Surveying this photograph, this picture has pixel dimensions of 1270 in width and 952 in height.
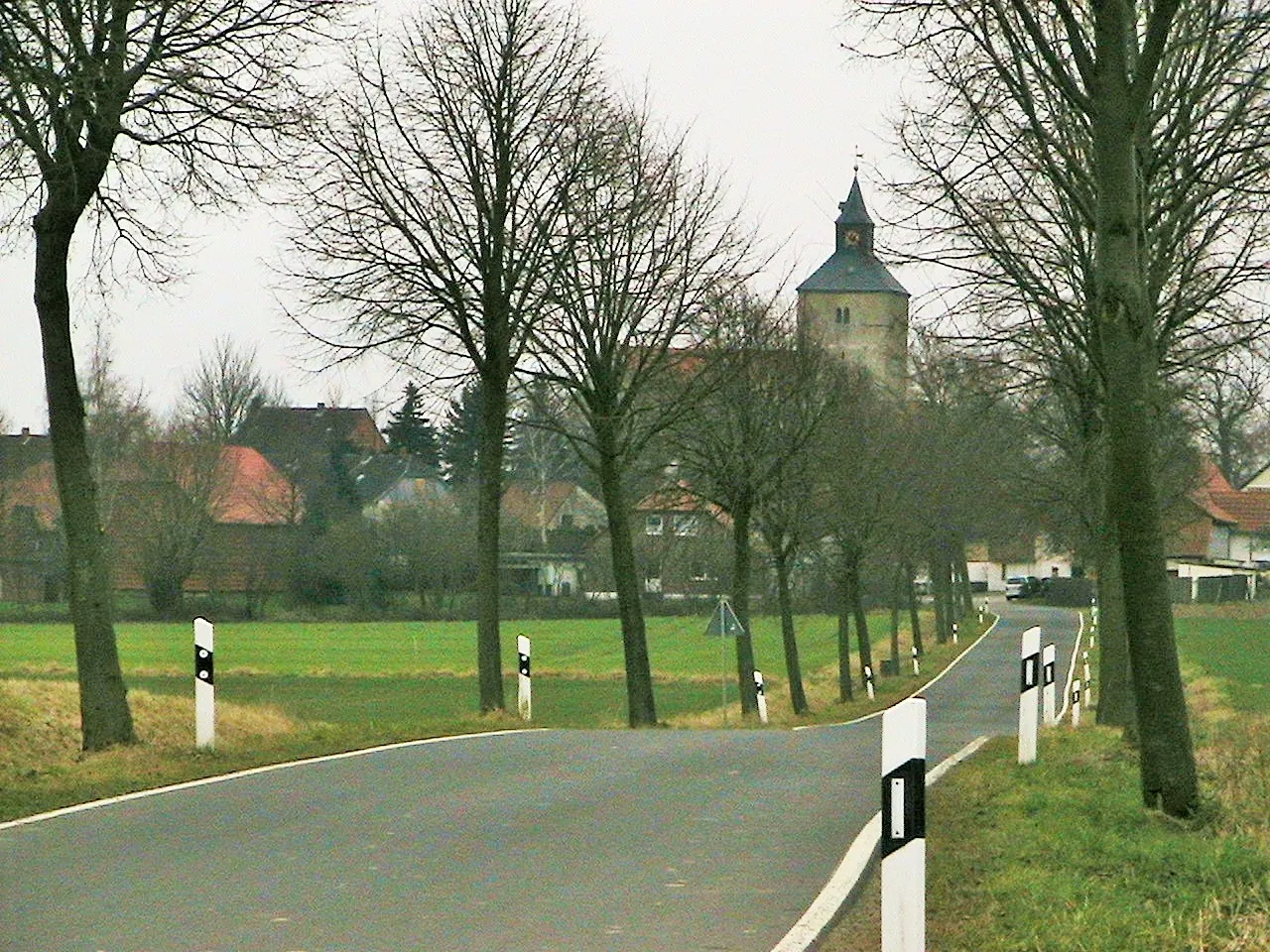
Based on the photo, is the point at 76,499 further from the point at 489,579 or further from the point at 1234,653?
the point at 1234,653

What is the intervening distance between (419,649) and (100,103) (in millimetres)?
51264

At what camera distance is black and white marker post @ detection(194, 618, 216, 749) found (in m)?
14.4

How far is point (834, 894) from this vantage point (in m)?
8.20

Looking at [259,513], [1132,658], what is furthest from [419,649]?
[1132,658]

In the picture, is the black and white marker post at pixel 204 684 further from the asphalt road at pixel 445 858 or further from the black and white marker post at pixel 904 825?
the black and white marker post at pixel 904 825

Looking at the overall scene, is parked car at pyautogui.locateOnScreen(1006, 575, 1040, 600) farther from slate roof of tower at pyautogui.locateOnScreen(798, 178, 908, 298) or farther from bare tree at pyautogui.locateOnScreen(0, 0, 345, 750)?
bare tree at pyautogui.locateOnScreen(0, 0, 345, 750)

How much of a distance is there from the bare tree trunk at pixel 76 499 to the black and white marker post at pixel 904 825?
10.2 m

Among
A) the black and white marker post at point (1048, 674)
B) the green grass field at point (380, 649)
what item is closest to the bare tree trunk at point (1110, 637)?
the black and white marker post at point (1048, 674)

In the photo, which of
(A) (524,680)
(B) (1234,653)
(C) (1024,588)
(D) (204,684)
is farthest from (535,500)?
(D) (204,684)

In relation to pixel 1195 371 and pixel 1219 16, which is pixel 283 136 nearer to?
pixel 1219 16

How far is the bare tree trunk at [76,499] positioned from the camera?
14.8 meters

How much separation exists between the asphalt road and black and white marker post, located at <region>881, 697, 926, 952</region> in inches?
43.8

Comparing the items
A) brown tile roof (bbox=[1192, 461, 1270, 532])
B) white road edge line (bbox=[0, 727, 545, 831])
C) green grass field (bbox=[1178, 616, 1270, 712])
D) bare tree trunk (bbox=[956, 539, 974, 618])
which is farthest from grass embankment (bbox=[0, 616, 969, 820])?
brown tile roof (bbox=[1192, 461, 1270, 532])

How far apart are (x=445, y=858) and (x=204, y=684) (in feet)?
19.4
